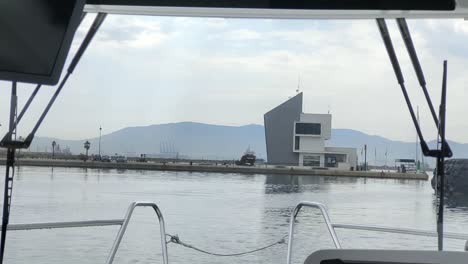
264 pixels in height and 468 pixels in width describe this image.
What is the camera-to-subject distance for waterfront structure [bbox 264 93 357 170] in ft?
60.6

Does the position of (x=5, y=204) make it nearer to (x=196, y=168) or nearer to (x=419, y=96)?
(x=419, y=96)

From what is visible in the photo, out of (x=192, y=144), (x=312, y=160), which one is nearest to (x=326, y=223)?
(x=192, y=144)

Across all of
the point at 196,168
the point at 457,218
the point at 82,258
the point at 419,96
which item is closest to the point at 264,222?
the point at 457,218

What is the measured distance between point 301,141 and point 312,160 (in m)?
12.2

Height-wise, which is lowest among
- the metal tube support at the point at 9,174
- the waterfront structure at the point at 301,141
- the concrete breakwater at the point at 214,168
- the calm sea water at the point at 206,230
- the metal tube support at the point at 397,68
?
the calm sea water at the point at 206,230

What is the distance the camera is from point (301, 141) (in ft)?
117

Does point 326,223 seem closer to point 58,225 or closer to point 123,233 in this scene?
point 123,233

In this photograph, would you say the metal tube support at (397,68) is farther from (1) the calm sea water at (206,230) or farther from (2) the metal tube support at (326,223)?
(1) the calm sea water at (206,230)

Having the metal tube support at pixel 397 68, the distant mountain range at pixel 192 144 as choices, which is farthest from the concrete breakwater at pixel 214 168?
the metal tube support at pixel 397 68

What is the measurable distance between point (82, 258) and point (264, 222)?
8795 millimetres

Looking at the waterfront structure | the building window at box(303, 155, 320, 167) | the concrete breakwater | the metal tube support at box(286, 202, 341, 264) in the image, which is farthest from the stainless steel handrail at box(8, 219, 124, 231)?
the concrete breakwater

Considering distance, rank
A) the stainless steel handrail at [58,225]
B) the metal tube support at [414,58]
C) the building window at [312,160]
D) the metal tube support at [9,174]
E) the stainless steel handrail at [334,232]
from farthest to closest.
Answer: the building window at [312,160], the stainless steel handrail at [334,232], the metal tube support at [414,58], the stainless steel handrail at [58,225], the metal tube support at [9,174]

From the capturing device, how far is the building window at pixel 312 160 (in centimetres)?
4611

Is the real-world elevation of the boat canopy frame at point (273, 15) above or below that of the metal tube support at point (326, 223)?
above
